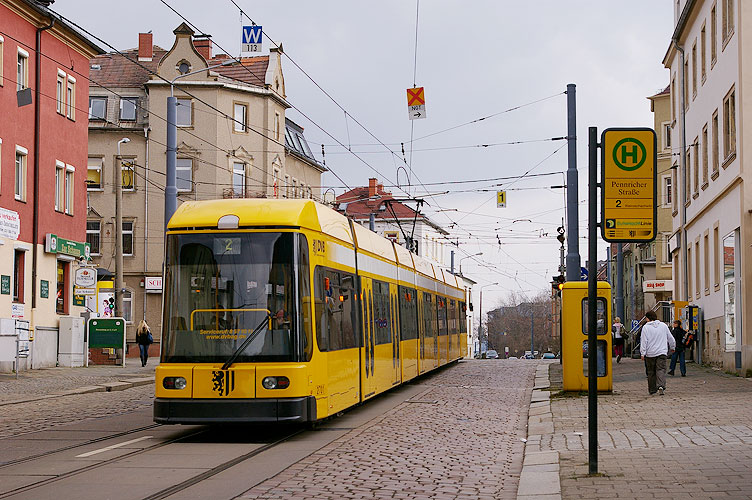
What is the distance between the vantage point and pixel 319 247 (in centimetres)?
1498

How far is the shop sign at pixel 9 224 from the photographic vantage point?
3135 cm

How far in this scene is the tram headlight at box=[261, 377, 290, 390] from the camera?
13.6m

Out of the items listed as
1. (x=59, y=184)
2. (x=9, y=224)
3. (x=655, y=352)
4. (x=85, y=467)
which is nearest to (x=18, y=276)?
→ (x=9, y=224)

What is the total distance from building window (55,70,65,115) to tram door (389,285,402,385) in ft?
58.7

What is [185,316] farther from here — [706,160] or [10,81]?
[706,160]

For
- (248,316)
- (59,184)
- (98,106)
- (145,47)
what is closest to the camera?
(248,316)

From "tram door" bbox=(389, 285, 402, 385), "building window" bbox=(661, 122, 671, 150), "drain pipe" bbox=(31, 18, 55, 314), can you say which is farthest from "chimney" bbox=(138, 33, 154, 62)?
"tram door" bbox=(389, 285, 402, 385)

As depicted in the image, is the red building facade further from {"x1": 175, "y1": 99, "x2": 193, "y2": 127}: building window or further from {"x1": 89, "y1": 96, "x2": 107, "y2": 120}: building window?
{"x1": 89, "y1": 96, "x2": 107, "y2": 120}: building window

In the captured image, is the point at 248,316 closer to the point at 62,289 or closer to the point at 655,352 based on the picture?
the point at 655,352

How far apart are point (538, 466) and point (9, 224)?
24.2 m

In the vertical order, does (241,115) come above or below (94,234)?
above

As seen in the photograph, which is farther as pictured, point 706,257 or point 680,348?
point 706,257

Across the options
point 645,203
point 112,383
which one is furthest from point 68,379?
point 645,203

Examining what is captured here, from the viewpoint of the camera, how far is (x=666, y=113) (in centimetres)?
5969
